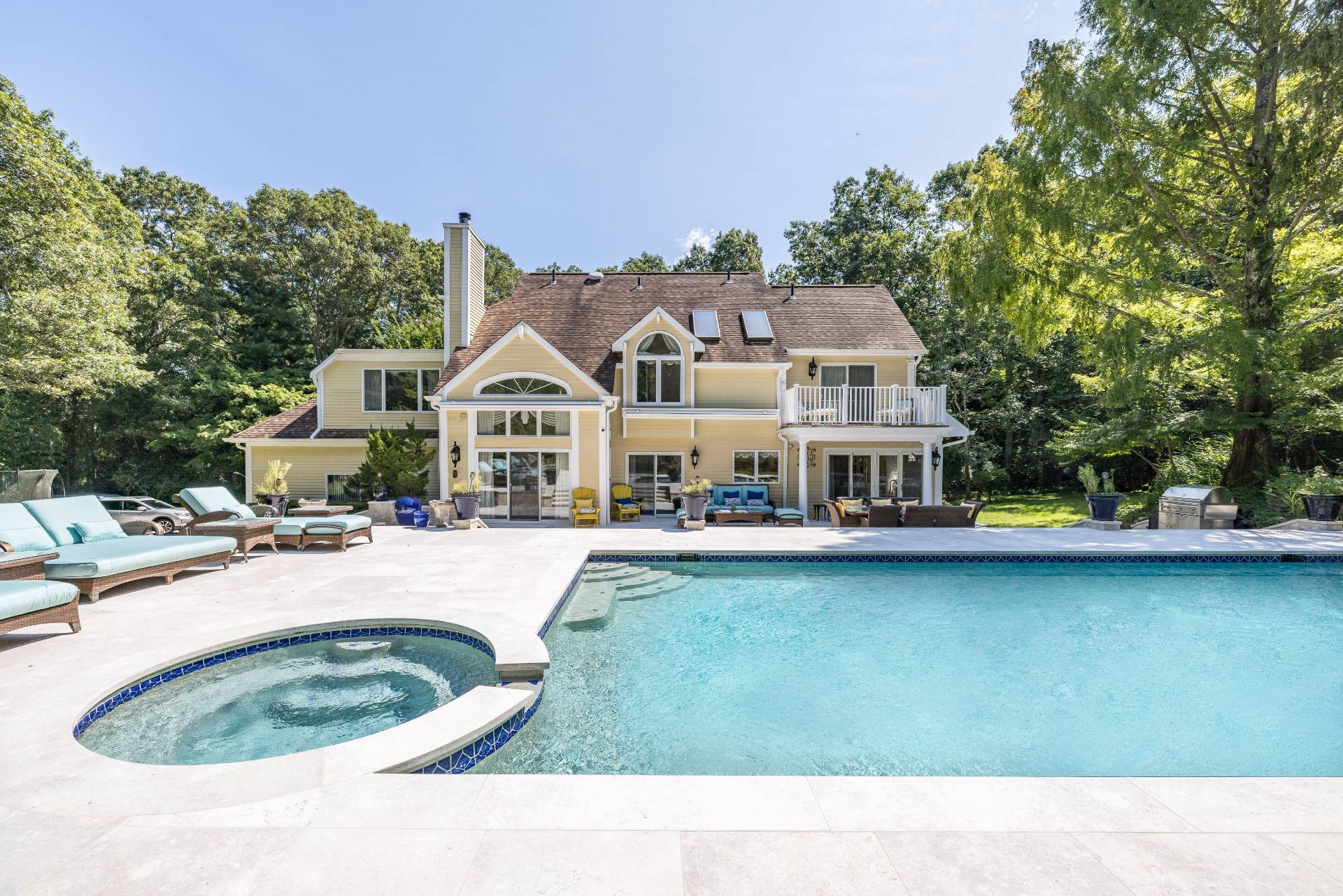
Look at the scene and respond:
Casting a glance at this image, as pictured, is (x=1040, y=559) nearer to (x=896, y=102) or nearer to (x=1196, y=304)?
(x=1196, y=304)

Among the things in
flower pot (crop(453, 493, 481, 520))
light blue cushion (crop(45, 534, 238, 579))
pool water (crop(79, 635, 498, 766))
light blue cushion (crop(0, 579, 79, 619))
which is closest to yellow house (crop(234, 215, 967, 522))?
flower pot (crop(453, 493, 481, 520))

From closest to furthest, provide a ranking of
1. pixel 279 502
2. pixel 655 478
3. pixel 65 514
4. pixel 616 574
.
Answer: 1. pixel 65 514
2. pixel 616 574
3. pixel 279 502
4. pixel 655 478

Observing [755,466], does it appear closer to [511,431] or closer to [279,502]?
[511,431]

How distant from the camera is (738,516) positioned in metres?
14.4

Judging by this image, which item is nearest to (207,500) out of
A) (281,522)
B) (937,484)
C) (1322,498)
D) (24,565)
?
(281,522)

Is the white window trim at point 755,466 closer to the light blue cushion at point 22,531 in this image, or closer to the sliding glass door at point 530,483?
the sliding glass door at point 530,483

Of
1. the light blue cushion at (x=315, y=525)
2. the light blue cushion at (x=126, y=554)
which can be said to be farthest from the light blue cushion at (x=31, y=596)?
the light blue cushion at (x=315, y=525)

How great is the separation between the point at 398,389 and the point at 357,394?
1.27 metres

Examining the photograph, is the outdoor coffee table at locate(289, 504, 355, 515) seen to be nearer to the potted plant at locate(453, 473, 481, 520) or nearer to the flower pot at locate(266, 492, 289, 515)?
the flower pot at locate(266, 492, 289, 515)

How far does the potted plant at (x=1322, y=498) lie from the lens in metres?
12.7

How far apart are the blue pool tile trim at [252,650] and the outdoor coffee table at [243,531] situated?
15.3 ft

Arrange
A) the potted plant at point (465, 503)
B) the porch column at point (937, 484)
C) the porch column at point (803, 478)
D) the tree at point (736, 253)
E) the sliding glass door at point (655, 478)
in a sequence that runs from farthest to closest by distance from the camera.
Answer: the tree at point (736, 253)
the sliding glass door at point (655, 478)
the porch column at point (937, 484)
the porch column at point (803, 478)
the potted plant at point (465, 503)

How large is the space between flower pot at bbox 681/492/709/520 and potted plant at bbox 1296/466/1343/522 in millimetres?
14146

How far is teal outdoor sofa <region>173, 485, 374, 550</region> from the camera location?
9.72m
